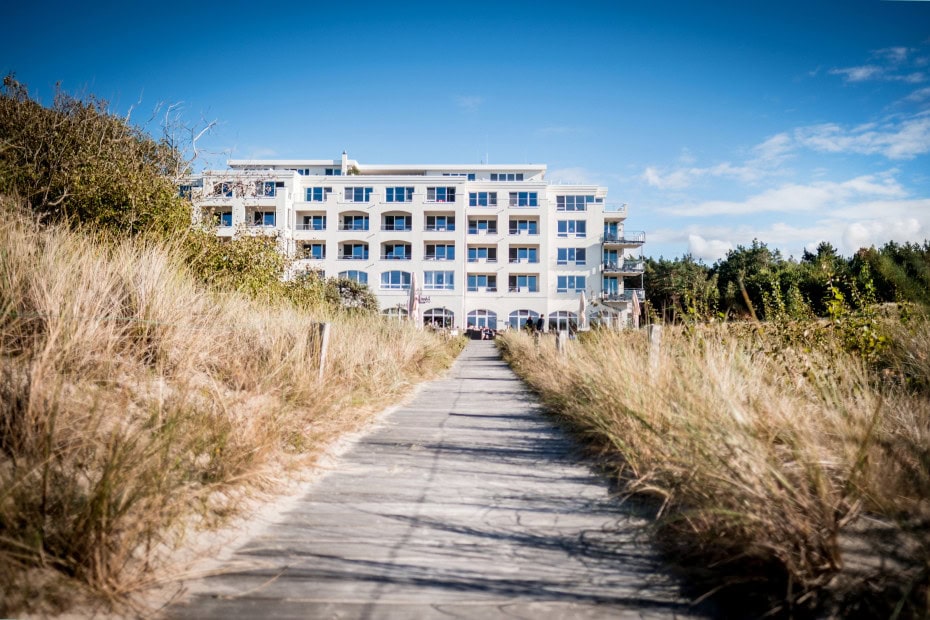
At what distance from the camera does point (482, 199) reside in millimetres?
46281

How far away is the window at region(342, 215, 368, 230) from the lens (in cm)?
4497

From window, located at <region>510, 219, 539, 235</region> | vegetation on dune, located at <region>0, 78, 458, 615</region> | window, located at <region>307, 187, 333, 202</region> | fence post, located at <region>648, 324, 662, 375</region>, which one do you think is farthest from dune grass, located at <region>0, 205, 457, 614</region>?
window, located at <region>307, 187, 333, 202</region>

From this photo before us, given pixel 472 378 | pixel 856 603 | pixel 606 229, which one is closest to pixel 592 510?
pixel 856 603

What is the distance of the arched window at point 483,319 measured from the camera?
44.9 metres

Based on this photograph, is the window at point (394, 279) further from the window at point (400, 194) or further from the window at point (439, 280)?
the window at point (400, 194)

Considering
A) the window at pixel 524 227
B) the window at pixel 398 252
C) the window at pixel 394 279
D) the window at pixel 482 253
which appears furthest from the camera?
the window at pixel 482 253

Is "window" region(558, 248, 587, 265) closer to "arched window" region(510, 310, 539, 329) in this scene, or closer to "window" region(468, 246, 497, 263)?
"arched window" region(510, 310, 539, 329)

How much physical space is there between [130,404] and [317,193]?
1802 inches

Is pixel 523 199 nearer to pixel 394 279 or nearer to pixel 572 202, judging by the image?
pixel 572 202

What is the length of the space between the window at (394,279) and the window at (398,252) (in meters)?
1.47

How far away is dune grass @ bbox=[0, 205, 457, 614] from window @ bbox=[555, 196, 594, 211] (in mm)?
42655

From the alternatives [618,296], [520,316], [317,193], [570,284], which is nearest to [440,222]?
[520,316]

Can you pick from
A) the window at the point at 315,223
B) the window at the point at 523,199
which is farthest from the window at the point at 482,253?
the window at the point at 315,223

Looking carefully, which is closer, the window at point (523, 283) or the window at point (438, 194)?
the window at point (523, 283)
